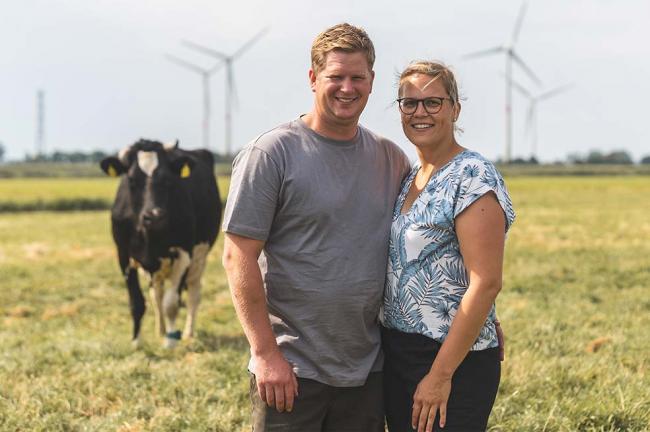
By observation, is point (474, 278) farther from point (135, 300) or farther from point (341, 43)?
point (135, 300)

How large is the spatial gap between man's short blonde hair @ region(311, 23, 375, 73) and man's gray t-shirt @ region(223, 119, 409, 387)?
286 millimetres

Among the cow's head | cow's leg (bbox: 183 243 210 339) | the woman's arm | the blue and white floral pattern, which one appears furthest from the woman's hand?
cow's leg (bbox: 183 243 210 339)

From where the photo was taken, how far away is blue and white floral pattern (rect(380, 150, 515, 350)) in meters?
2.72

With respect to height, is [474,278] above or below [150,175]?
below

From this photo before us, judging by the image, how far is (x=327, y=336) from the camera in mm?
2990

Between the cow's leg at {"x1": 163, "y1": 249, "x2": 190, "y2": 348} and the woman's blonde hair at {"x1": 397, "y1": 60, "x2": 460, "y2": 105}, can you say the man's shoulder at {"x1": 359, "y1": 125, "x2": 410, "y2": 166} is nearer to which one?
the woman's blonde hair at {"x1": 397, "y1": 60, "x2": 460, "y2": 105}

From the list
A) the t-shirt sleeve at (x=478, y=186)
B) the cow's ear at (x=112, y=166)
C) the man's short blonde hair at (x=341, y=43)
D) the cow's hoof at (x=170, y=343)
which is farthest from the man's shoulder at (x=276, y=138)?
the cow's ear at (x=112, y=166)

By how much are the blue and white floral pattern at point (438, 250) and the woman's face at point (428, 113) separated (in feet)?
0.41

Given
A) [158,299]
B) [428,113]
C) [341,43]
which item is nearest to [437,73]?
[428,113]

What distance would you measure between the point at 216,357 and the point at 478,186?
12.2ft

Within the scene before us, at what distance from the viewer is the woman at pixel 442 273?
268 cm

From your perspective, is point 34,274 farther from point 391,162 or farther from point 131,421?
point 391,162

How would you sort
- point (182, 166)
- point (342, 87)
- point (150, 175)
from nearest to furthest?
point (342, 87) → point (150, 175) → point (182, 166)

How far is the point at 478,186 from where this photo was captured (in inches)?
105
